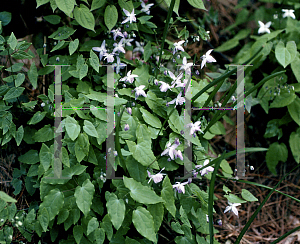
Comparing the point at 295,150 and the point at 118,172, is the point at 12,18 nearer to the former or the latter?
the point at 118,172

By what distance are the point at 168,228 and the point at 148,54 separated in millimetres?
1047

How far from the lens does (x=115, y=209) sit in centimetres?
124

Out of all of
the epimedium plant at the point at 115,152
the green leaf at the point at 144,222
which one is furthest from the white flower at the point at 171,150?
the green leaf at the point at 144,222

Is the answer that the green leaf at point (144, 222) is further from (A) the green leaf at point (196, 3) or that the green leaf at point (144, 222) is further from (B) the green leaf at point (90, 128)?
(A) the green leaf at point (196, 3)

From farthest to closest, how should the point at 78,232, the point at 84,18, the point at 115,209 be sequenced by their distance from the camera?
the point at 84,18 → the point at 78,232 → the point at 115,209

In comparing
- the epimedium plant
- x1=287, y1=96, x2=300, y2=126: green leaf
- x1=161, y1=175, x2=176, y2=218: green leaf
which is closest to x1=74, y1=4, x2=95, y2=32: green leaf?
the epimedium plant

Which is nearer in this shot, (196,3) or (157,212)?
(157,212)

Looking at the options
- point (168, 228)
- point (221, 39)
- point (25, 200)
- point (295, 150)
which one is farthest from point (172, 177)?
point (221, 39)

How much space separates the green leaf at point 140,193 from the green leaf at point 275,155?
1291 mm

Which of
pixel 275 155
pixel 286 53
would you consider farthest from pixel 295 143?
pixel 286 53

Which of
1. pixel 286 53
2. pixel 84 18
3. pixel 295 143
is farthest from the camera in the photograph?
pixel 295 143

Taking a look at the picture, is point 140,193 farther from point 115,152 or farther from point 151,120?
point 151,120

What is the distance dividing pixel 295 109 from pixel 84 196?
1.63m

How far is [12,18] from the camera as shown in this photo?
1952mm
